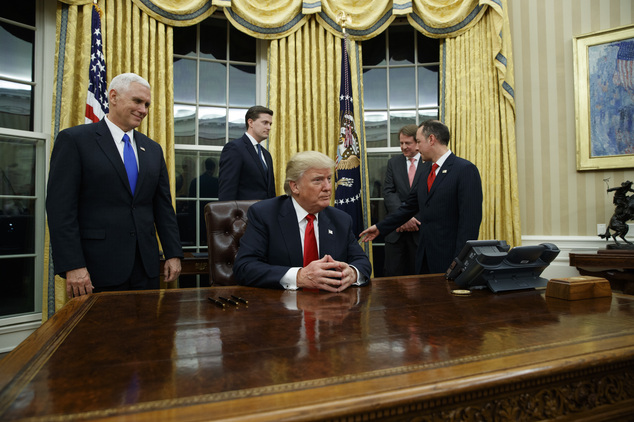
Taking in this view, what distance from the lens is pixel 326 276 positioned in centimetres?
166

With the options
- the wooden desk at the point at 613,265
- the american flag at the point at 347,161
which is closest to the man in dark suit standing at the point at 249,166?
the american flag at the point at 347,161

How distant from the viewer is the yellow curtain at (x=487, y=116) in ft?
14.5

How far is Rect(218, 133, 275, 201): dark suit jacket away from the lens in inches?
130

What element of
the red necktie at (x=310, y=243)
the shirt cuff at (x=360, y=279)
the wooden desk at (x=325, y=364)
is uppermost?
the red necktie at (x=310, y=243)

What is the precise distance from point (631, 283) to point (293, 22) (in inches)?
146

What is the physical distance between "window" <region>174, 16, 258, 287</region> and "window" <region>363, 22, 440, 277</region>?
133 centimetres

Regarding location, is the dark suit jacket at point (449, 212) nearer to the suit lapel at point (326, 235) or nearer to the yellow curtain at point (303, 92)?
the suit lapel at point (326, 235)

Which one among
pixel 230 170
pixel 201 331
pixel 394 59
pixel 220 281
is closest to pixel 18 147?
pixel 230 170

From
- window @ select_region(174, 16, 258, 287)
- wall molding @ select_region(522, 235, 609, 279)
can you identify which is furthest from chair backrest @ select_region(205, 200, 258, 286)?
wall molding @ select_region(522, 235, 609, 279)

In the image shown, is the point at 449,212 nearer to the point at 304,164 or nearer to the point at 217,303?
the point at 304,164

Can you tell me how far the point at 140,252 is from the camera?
216 cm

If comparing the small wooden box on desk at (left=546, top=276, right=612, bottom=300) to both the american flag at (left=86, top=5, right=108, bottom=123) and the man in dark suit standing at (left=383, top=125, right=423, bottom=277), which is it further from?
the american flag at (left=86, top=5, right=108, bottom=123)

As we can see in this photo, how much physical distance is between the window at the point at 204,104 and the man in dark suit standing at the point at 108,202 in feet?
6.97

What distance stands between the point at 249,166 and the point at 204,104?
5.10 ft
